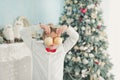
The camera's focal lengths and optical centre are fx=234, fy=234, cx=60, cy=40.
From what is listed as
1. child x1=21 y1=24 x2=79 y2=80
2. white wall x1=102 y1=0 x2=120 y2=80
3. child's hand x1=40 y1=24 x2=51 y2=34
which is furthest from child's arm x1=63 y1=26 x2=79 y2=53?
white wall x1=102 y1=0 x2=120 y2=80

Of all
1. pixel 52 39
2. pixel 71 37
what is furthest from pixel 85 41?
pixel 52 39

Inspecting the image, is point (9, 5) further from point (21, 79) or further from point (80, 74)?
point (80, 74)

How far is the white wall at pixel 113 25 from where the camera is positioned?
4.56m

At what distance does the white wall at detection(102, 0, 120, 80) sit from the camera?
4.56 meters

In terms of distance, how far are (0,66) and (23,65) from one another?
1.14 ft

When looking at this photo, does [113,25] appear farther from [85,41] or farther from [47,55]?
[47,55]

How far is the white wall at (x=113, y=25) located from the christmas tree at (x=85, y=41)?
98 cm

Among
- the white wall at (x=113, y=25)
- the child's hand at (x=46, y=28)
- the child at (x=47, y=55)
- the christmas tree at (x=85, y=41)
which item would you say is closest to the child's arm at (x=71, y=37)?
the child at (x=47, y=55)

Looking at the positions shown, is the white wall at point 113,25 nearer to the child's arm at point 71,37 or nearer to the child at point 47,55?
the child's arm at point 71,37

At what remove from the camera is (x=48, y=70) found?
2467 mm

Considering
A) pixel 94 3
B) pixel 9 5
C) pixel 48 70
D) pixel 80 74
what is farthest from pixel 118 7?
pixel 48 70

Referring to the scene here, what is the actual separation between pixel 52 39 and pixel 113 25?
242 cm

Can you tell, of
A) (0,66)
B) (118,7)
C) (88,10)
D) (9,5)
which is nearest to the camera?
(0,66)

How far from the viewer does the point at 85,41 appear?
357cm
